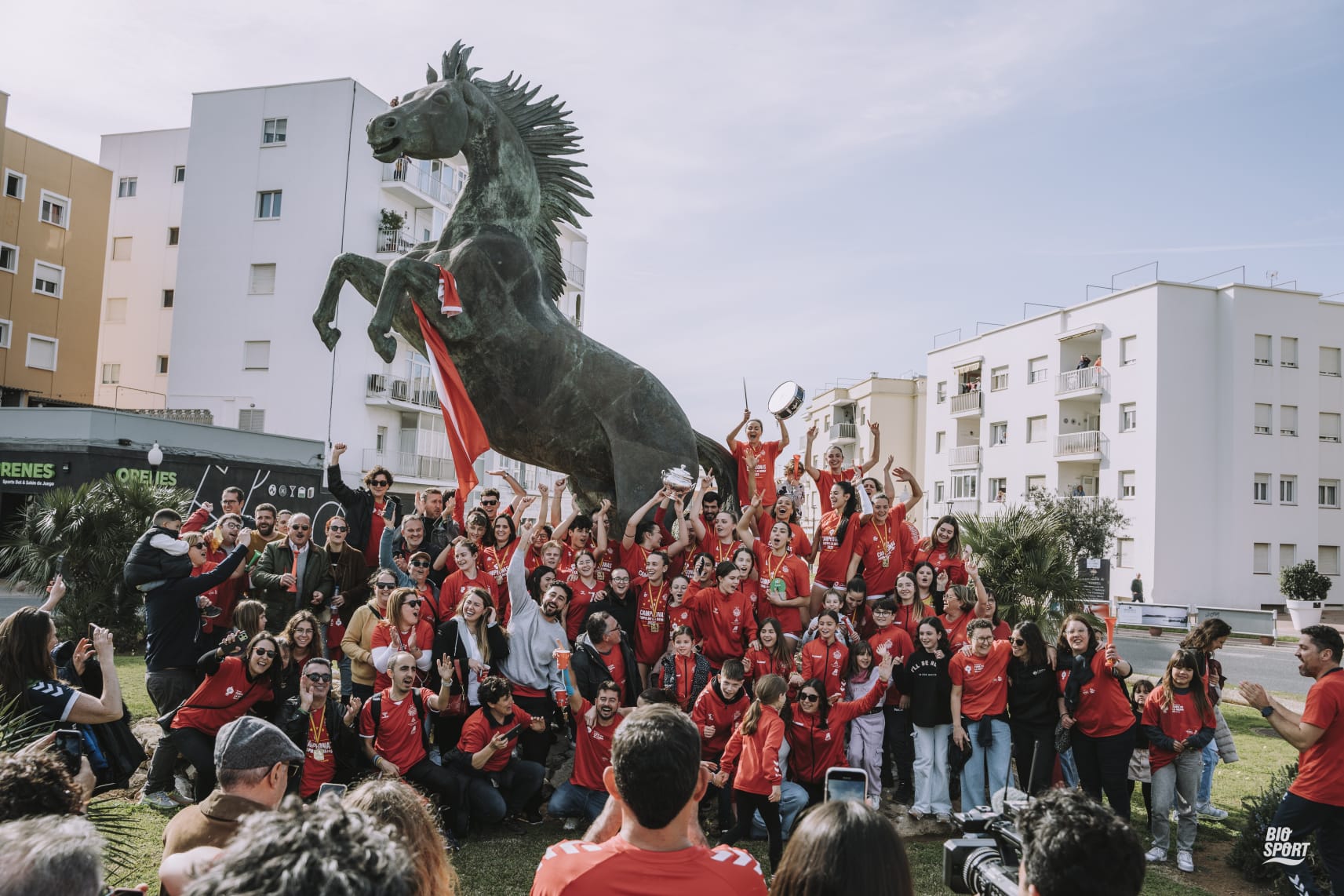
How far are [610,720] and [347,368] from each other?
31408 mm

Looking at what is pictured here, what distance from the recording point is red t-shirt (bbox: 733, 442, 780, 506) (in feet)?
34.8

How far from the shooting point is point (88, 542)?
1420cm

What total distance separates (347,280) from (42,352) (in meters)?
32.4

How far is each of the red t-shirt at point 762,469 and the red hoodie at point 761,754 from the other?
3550 mm

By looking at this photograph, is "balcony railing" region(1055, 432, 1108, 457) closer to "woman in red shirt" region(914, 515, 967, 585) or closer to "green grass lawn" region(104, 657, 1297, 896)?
"green grass lawn" region(104, 657, 1297, 896)

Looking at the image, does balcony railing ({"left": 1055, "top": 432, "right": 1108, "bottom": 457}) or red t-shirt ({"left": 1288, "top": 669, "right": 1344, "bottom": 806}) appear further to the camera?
balcony railing ({"left": 1055, "top": 432, "right": 1108, "bottom": 457})

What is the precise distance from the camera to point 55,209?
35156mm

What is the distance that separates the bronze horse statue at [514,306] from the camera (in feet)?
29.1

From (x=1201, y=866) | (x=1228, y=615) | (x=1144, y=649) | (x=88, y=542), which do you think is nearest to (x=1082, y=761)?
(x=1201, y=866)

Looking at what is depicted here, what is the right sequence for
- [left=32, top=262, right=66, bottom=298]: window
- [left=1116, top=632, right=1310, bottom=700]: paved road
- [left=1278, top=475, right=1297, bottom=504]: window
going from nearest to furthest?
[left=1116, top=632, right=1310, bottom=700]: paved road → [left=32, top=262, right=66, bottom=298]: window → [left=1278, top=475, right=1297, bottom=504]: window

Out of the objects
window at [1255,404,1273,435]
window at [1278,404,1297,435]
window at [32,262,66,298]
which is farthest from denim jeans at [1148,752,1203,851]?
window at [32,262,66,298]

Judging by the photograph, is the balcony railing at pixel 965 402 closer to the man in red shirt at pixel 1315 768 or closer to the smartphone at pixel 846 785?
the man in red shirt at pixel 1315 768

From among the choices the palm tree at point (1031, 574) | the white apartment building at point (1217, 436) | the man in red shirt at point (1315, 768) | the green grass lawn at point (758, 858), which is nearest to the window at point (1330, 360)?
the white apartment building at point (1217, 436)

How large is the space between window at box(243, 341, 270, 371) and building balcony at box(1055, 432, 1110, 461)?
3357 centimetres
